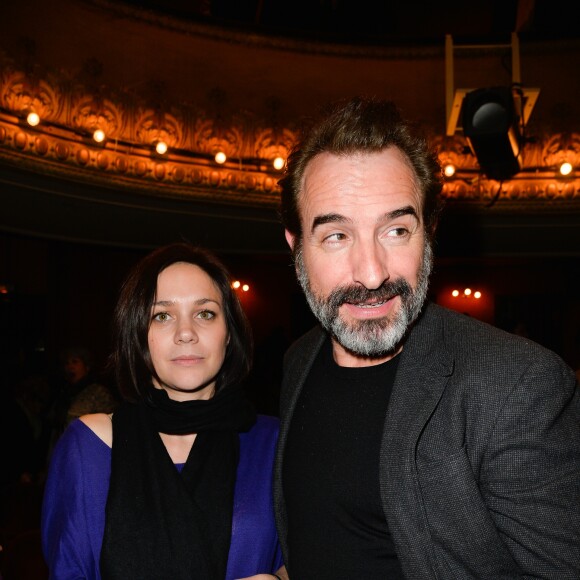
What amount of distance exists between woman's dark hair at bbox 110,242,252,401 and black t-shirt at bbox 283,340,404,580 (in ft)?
1.47

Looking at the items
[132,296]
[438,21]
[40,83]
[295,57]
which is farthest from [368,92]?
[132,296]

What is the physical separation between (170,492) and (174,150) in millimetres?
3964

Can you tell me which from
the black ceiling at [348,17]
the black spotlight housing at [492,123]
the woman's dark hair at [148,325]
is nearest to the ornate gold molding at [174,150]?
the black spotlight housing at [492,123]

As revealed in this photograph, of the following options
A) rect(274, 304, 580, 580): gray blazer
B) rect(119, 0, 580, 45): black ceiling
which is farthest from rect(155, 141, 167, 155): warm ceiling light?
rect(274, 304, 580, 580): gray blazer

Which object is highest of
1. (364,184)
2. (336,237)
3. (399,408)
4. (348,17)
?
(348,17)

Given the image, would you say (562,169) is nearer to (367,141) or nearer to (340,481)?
(367,141)

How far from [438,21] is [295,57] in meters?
2.16

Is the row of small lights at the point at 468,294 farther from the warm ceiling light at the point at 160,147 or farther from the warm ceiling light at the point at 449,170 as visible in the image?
the warm ceiling light at the point at 160,147

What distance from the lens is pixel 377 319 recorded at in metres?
1.31

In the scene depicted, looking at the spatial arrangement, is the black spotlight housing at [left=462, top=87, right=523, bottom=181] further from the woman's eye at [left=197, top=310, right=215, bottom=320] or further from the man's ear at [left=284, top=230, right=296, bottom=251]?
the woman's eye at [left=197, top=310, right=215, bottom=320]

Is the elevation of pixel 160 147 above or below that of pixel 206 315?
above

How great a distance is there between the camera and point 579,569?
1036 millimetres

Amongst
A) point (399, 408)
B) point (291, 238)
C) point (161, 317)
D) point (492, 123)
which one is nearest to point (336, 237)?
point (291, 238)

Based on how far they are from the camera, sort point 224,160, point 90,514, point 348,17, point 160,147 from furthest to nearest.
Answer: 1. point 348,17
2. point 224,160
3. point 160,147
4. point 90,514
